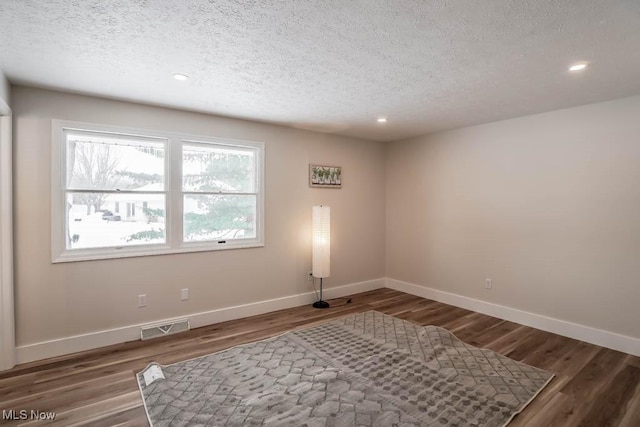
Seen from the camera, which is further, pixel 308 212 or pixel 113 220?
pixel 308 212

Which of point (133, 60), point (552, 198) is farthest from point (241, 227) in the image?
point (552, 198)

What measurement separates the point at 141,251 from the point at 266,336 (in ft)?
5.21

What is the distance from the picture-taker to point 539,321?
3.57m

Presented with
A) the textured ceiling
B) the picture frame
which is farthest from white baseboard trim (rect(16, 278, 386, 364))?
the textured ceiling

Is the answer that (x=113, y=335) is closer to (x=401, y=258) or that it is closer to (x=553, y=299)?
(x=401, y=258)

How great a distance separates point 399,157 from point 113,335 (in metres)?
4.44

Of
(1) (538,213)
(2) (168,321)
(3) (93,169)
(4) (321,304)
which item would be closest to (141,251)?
(2) (168,321)

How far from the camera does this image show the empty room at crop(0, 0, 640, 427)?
1993 millimetres

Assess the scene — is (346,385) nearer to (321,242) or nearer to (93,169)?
(321,242)

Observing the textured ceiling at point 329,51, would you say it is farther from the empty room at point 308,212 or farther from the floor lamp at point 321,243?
the floor lamp at point 321,243

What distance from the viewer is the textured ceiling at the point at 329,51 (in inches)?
67.6

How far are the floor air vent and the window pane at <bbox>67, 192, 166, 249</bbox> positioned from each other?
0.89m

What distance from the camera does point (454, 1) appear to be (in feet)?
5.38

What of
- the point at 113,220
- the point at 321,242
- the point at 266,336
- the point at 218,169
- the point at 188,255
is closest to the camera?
the point at 113,220
